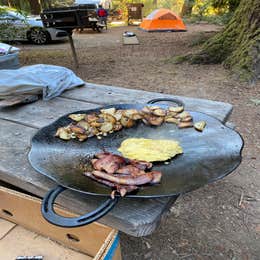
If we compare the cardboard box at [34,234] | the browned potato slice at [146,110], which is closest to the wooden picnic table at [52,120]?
the cardboard box at [34,234]

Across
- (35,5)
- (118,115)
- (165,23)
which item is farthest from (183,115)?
(35,5)

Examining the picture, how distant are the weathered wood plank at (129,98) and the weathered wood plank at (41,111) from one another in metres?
0.09

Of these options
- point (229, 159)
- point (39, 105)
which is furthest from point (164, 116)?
point (39, 105)

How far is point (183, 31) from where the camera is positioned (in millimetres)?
10023

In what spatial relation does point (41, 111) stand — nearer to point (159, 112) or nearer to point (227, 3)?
point (159, 112)

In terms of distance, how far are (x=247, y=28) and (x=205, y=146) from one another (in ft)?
13.3

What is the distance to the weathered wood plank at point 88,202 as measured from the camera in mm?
817

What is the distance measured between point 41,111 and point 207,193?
1296mm

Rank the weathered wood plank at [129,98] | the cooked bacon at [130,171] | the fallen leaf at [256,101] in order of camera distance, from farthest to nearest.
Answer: the fallen leaf at [256,101]
the weathered wood plank at [129,98]
the cooked bacon at [130,171]

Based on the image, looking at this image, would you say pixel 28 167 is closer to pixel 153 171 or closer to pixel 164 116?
pixel 153 171

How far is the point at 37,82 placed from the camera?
69.7 inches

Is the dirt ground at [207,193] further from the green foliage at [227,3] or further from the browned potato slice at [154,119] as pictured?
the green foliage at [227,3]

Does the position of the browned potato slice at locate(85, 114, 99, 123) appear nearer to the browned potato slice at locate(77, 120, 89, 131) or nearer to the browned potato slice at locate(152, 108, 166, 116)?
the browned potato slice at locate(77, 120, 89, 131)

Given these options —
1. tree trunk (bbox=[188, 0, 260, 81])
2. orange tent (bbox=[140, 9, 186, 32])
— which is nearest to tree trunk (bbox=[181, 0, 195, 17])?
orange tent (bbox=[140, 9, 186, 32])
